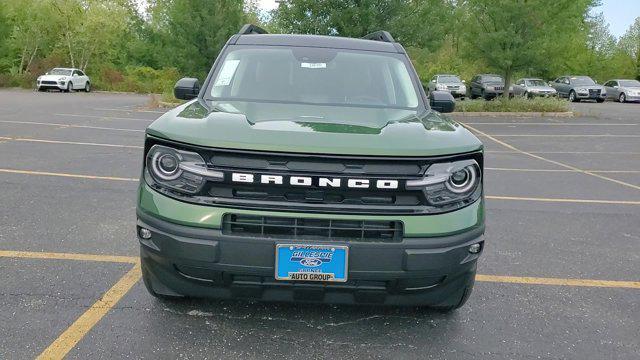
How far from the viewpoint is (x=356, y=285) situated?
2752 millimetres

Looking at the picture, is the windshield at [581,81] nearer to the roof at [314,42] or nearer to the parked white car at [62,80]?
the parked white car at [62,80]

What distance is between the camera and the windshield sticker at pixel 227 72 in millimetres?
4062

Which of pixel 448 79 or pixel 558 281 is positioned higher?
pixel 448 79

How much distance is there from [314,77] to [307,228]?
5.70ft

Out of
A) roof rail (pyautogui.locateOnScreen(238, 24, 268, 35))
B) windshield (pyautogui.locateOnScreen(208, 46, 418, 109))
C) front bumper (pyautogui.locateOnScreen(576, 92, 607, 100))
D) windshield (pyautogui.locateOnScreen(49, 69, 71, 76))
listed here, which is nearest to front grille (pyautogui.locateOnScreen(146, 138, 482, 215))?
windshield (pyautogui.locateOnScreen(208, 46, 418, 109))

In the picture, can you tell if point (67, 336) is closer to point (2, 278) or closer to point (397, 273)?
point (2, 278)

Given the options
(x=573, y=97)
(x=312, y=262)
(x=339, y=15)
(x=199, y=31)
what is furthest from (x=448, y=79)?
(x=312, y=262)

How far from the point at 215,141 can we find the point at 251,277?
27.3 inches

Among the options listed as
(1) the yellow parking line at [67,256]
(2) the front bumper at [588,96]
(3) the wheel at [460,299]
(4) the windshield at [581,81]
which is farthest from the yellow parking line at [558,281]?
(4) the windshield at [581,81]

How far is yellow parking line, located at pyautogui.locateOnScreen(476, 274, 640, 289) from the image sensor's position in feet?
13.6

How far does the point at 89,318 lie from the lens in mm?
3250

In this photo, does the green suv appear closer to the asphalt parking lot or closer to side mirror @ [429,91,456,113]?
the asphalt parking lot

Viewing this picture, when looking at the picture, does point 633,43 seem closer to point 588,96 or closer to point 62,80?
point 588,96

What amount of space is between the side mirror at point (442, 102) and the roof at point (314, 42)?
501 mm
